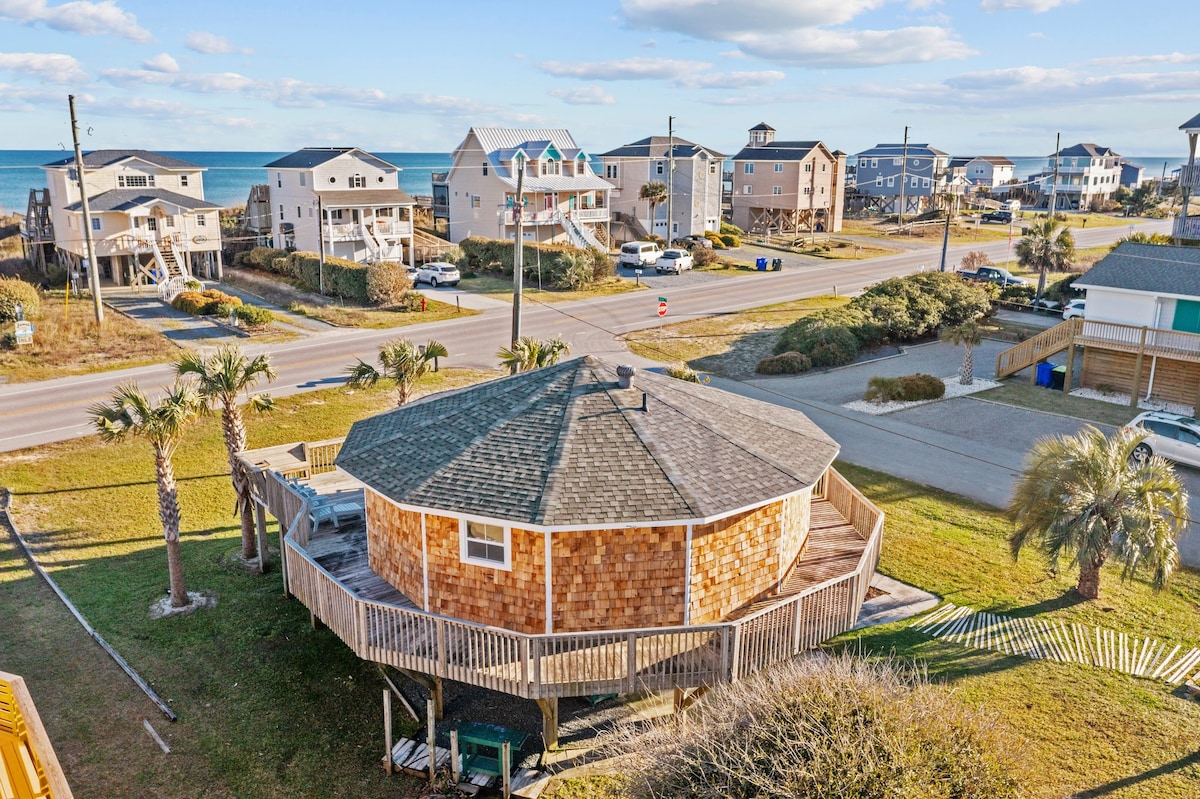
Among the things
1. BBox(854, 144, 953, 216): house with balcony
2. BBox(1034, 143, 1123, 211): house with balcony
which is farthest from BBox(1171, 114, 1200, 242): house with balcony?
BBox(1034, 143, 1123, 211): house with balcony

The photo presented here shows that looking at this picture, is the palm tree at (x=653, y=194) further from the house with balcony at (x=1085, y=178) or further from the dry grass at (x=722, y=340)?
A: the house with balcony at (x=1085, y=178)

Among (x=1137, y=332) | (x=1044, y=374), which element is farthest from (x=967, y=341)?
(x=1137, y=332)

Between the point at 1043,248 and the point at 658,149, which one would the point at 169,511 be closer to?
the point at 1043,248

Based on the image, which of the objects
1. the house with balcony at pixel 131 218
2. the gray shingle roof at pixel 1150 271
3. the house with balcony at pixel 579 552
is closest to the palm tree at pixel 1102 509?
the house with balcony at pixel 579 552

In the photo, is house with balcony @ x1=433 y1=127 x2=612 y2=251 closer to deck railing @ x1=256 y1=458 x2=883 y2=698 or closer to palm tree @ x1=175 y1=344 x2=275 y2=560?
palm tree @ x1=175 y1=344 x2=275 y2=560

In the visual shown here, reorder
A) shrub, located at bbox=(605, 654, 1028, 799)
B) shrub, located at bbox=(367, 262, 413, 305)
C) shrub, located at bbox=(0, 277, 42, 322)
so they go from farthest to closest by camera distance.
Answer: shrub, located at bbox=(367, 262, 413, 305)
shrub, located at bbox=(0, 277, 42, 322)
shrub, located at bbox=(605, 654, 1028, 799)
